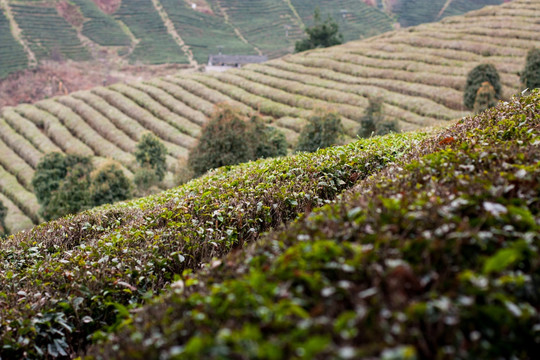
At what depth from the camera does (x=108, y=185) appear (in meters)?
28.1

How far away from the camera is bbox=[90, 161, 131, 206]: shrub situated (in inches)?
1102

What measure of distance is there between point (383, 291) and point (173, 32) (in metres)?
132

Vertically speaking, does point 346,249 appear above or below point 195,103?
above

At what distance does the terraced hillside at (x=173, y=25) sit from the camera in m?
103

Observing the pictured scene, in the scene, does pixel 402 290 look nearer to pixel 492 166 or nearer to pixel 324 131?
pixel 492 166

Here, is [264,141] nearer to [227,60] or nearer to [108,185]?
[108,185]

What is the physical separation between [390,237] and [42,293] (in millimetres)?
4151

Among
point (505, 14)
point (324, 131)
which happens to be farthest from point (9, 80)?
point (505, 14)

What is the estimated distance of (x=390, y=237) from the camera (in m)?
2.73

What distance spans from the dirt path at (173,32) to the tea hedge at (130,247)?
102579 millimetres

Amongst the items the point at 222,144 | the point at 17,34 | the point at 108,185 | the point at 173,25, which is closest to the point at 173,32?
the point at 173,25

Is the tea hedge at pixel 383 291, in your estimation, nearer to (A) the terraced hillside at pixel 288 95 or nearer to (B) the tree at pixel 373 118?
(B) the tree at pixel 373 118

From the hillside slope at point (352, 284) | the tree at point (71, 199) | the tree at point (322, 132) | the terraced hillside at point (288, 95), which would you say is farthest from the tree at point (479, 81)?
the hillside slope at point (352, 284)

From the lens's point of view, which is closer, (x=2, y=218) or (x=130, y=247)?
(x=130, y=247)
